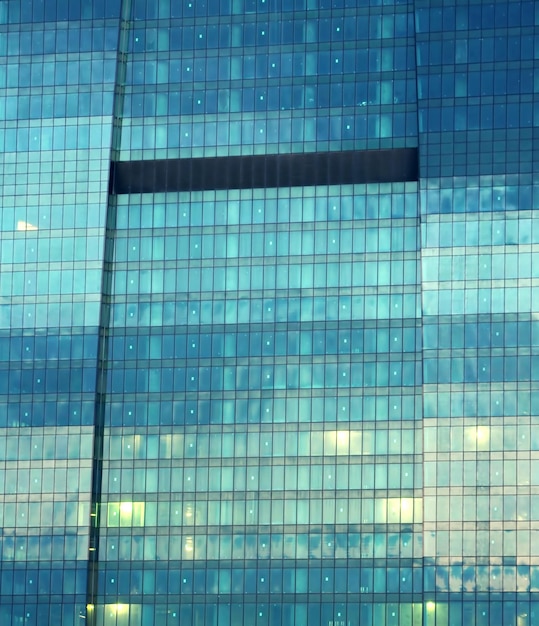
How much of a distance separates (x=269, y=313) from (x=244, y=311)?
2.27 m

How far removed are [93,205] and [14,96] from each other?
44.6 feet

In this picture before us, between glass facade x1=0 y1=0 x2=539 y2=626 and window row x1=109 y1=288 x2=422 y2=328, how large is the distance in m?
0.24

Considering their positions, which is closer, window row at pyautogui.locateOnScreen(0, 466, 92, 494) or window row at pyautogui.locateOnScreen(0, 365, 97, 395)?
window row at pyautogui.locateOnScreen(0, 466, 92, 494)

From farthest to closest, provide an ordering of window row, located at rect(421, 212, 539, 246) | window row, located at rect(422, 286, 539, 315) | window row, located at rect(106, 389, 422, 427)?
window row, located at rect(106, 389, 422, 427), window row, located at rect(421, 212, 539, 246), window row, located at rect(422, 286, 539, 315)

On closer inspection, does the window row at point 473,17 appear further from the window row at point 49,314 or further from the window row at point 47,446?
the window row at point 47,446

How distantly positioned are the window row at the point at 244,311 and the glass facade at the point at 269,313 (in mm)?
242

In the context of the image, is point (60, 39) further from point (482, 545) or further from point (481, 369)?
point (482, 545)

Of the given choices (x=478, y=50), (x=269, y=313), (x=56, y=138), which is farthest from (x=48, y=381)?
(x=478, y=50)

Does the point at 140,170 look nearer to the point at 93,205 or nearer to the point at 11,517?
the point at 93,205

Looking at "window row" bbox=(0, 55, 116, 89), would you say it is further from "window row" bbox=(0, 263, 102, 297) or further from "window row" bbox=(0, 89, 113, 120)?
"window row" bbox=(0, 263, 102, 297)

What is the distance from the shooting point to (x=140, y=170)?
16212cm

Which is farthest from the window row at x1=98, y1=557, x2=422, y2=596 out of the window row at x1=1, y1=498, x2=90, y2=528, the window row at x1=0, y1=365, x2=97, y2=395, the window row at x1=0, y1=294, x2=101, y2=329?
the window row at x1=0, y1=294, x2=101, y2=329

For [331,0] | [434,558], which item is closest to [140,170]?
[331,0]

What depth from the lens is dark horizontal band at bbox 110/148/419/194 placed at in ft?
519
